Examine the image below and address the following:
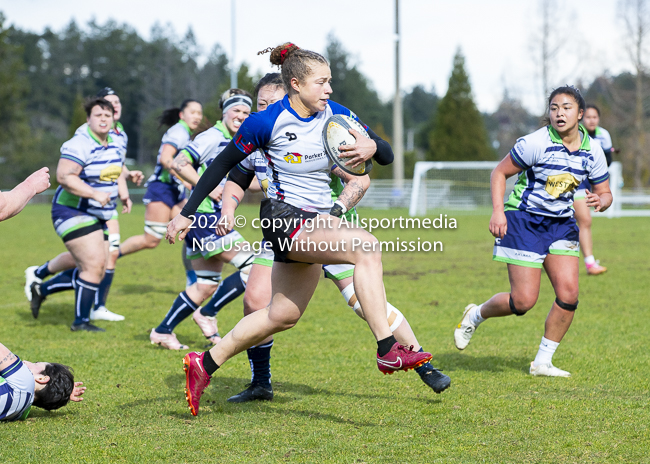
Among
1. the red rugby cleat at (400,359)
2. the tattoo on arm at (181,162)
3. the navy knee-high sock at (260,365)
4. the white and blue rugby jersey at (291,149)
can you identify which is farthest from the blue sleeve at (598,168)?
the tattoo on arm at (181,162)

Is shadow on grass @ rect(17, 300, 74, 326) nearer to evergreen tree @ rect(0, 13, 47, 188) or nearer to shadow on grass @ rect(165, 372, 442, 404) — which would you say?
shadow on grass @ rect(165, 372, 442, 404)

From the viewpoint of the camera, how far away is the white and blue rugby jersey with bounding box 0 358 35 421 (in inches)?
151

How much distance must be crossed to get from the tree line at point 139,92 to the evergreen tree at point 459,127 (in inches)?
2.8

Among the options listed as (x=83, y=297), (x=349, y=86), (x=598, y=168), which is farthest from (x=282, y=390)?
(x=349, y=86)

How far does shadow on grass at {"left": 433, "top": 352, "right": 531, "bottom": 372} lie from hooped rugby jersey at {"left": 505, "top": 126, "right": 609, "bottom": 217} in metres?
1.25

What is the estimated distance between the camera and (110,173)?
7.16m

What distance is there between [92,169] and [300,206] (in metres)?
3.92

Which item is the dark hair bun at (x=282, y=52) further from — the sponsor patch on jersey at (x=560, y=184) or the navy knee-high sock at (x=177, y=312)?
the navy knee-high sock at (x=177, y=312)

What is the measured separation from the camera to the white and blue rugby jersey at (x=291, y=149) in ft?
12.4

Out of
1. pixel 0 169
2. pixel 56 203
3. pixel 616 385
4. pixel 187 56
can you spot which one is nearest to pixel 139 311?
pixel 56 203

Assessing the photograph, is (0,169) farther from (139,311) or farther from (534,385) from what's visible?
(534,385)

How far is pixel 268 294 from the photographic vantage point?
4613 millimetres

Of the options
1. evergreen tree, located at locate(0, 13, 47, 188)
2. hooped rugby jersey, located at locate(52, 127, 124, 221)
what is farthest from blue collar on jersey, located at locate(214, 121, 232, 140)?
evergreen tree, located at locate(0, 13, 47, 188)

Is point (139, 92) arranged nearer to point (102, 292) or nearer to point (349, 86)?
point (349, 86)
